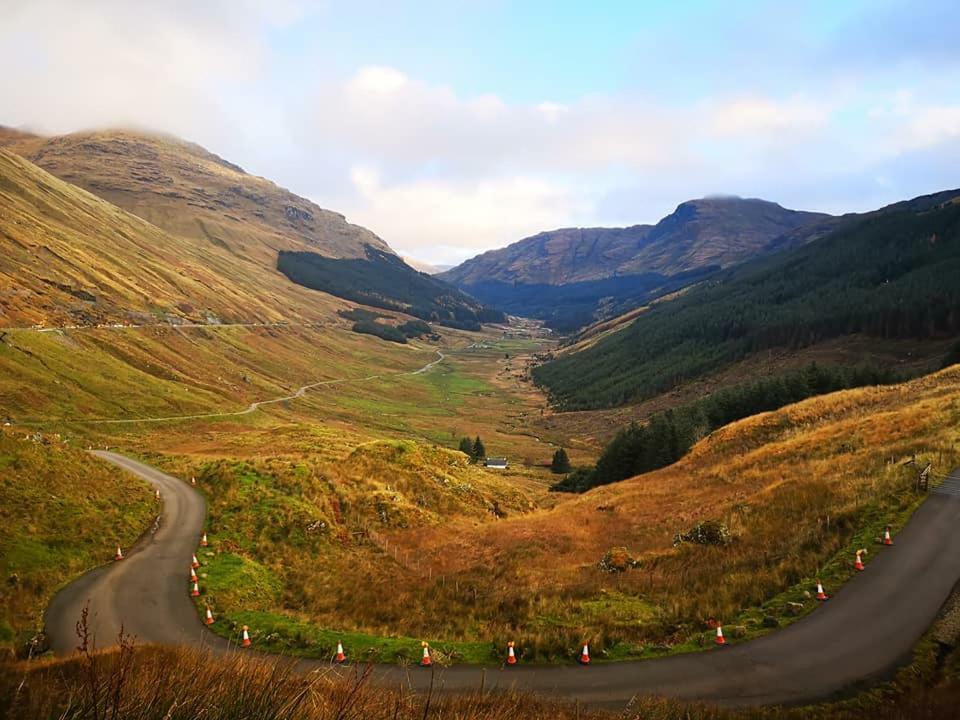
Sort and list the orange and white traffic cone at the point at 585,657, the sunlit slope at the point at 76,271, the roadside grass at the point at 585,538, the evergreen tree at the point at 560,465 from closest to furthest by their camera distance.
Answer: the orange and white traffic cone at the point at 585,657 → the roadside grass at the point at 585,538 → the evergreen tree at the point at 560,465 → the sunlit slope at the point at 76,271

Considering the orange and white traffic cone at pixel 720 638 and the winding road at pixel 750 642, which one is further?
the orange and white traffic cone at pixel 720 638

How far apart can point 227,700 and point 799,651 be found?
1504cm

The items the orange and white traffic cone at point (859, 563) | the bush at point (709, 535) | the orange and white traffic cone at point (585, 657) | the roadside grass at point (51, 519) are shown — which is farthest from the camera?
the bush at point (709, 535)

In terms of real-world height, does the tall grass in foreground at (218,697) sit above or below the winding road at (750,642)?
above

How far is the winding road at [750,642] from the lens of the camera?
42.4 feet

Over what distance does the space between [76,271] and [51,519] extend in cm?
13364

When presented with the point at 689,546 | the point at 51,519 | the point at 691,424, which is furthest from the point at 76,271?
the point at 689,546

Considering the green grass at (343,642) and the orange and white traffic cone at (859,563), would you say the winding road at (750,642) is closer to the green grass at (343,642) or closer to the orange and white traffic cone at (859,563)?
the orange and white traffic cone at (859,563)

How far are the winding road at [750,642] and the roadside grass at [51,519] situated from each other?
3.14 ft

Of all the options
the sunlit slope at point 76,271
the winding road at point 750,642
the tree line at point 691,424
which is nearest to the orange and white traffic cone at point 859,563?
the winding road at point 750,642

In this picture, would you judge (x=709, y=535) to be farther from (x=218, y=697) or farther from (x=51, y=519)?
(x=51, y=519)

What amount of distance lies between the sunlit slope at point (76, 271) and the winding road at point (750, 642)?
321ft

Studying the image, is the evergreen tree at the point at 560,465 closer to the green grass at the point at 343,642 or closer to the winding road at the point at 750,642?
the winding road at the point at 750,642

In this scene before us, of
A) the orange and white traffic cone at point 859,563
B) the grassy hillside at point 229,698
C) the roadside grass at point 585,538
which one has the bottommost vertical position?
the roadside grass at point 585,538
